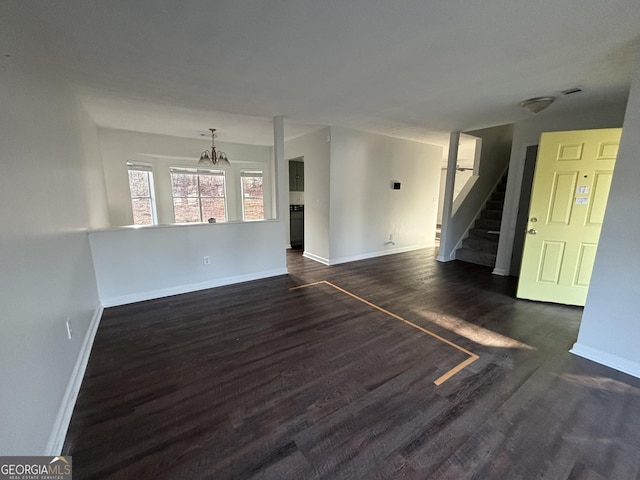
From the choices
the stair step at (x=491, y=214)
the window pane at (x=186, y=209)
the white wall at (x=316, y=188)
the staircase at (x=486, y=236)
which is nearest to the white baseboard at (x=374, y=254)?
the white wall at (x=316, y=188)

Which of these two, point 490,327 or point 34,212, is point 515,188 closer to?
point 490,327

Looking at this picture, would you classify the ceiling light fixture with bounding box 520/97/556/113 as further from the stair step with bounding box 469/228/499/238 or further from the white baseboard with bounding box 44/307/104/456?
the white baseboard with bounding box 44/307/104/456

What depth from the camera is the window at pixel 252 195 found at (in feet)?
21.5

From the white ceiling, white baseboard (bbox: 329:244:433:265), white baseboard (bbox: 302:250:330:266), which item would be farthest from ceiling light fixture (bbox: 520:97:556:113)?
white baseboard (bbox: 302:250:330:266)

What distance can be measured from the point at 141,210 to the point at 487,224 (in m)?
7.10

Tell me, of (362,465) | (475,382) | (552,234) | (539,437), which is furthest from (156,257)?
(552,234)

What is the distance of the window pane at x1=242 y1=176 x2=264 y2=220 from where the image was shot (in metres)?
6.60

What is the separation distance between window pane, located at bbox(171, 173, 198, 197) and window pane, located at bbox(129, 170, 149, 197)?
0.48 metres

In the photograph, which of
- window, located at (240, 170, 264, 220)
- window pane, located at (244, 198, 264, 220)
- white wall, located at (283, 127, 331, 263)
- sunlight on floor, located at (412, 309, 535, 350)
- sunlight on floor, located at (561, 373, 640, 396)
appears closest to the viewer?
sunlight on floor, located at (561, 373, 640, 396)

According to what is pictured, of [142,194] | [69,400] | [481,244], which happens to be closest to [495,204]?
[481,244]

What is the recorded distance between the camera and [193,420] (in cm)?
164

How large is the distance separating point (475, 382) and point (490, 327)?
40.4 inches

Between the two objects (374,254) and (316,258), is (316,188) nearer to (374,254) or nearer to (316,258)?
(316,258)

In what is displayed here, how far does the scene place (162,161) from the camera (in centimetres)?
551
